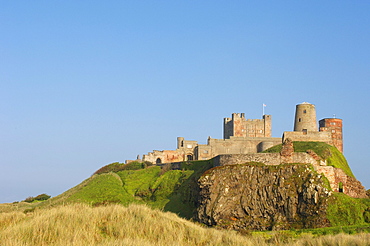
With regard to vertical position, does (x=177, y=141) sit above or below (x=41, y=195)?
above

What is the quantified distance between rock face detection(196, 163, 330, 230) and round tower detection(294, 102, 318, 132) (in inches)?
1076

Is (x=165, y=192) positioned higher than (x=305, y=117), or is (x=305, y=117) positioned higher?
(x=305, y=117)

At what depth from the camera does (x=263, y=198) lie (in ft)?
125

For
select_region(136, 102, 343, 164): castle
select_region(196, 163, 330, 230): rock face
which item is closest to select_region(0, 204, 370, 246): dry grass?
select_region(196, 163, 330, 230): rock face

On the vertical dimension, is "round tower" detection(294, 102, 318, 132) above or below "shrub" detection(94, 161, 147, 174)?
above

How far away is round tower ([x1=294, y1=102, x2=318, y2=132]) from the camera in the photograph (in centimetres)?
6494

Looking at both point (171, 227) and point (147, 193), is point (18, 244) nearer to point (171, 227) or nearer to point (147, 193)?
point (171, 227)

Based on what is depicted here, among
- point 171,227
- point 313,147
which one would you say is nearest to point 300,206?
point 313,147

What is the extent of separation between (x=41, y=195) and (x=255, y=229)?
37014mm

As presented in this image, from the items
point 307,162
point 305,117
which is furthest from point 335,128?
point 307,162

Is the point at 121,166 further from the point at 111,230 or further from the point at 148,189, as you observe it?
the point at 111,230

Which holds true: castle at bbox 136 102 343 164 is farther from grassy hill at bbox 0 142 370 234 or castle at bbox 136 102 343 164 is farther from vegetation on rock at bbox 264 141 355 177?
vegetation on rock at bbox 264 141 355 177

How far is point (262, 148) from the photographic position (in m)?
63.5

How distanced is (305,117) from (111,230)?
48.3m
